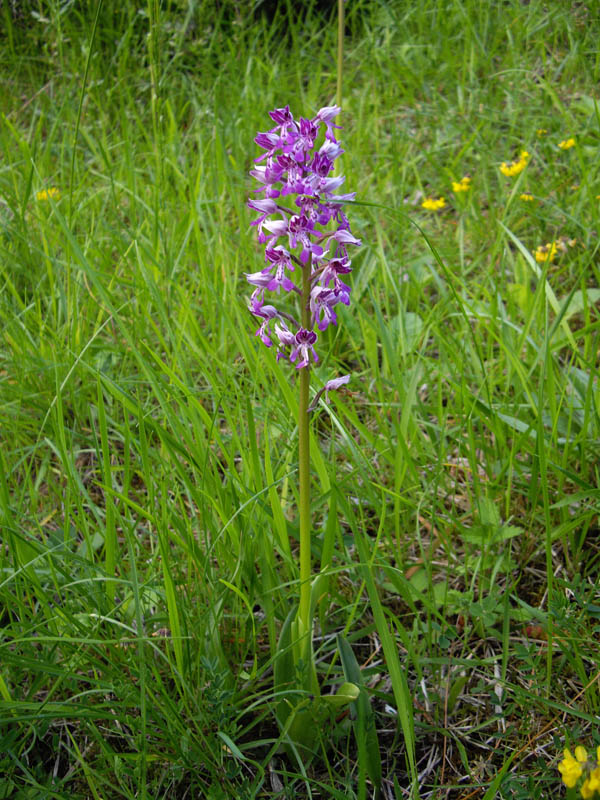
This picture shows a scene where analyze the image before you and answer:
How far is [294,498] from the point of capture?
2020 millimetres

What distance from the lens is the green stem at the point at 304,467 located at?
4.72ft

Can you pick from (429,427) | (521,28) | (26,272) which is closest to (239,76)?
(521,28)

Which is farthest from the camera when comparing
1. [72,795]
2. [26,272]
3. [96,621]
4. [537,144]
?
[537,144]

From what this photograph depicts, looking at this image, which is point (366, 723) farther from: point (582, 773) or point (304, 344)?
point (304, 344)

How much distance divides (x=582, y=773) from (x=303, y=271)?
3.57 ft

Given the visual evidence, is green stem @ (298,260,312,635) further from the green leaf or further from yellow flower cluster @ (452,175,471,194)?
yellow flower cluster @ (452,175,471,194)

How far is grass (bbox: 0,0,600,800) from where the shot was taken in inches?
60.3

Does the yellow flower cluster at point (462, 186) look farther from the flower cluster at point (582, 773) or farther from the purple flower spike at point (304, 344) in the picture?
the flower cluster at point (582, 773)

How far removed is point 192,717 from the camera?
1.48m

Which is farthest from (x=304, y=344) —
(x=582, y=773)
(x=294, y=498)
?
(x=582, y=773)

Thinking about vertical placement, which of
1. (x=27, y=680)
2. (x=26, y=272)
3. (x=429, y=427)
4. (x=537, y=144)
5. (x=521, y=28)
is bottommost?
(x=27, y=680)

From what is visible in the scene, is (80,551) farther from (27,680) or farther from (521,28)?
(521,28)

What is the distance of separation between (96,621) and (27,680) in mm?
309

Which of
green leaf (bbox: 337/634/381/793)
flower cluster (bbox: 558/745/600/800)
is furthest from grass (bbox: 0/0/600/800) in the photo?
flower cluster (bbox: 558/745/600/800)
